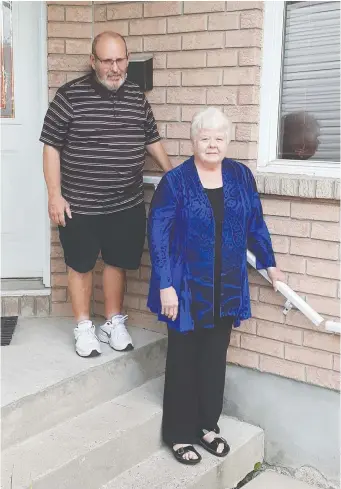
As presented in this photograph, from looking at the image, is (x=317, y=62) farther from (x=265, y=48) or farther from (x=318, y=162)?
(x=318, y=162)

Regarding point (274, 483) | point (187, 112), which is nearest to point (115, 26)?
point (187, 112)

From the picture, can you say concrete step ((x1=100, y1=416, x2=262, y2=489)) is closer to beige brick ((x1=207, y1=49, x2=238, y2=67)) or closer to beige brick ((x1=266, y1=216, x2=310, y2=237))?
beige brick ((x1=266, y1=216, x2=310, y2=237))

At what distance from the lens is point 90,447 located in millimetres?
2994

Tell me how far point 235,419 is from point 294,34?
2.17 m

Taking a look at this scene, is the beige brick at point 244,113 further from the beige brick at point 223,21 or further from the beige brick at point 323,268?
the beige brick at point 323,268

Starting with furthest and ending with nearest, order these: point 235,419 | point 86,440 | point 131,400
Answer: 1. point 235,419
2. point 131,400
3. point 86,440

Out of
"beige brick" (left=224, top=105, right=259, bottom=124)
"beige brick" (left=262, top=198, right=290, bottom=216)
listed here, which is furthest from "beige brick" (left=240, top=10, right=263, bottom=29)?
"beige brick" (left=262, top=198, right=290, bottom=216)

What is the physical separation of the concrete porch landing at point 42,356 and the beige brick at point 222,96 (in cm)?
141

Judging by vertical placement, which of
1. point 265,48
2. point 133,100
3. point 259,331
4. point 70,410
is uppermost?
point 265,48

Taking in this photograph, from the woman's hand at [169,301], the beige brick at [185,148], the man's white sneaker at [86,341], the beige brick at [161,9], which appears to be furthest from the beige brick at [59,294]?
the beige brick at [161,9]

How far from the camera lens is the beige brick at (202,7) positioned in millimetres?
3504

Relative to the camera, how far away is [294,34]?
11.4 feet

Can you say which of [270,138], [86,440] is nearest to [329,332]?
[270,138]

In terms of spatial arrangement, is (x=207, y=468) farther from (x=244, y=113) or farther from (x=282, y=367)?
(x=244, y=113)
